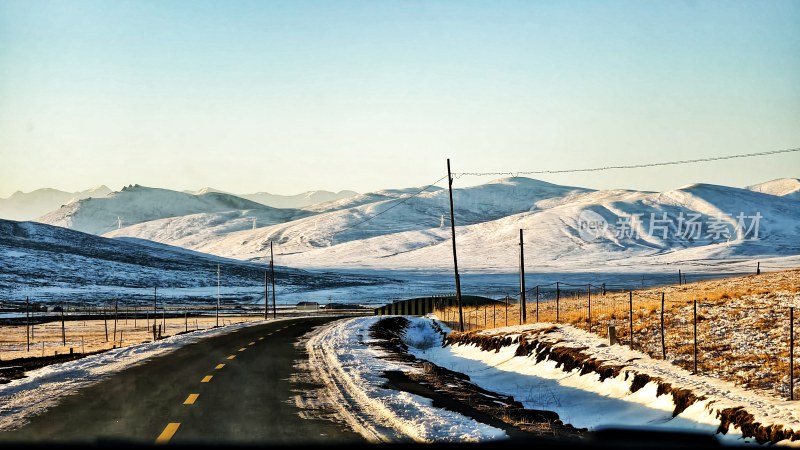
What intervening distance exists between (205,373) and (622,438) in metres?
16.5

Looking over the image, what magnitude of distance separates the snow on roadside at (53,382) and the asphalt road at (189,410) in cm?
34

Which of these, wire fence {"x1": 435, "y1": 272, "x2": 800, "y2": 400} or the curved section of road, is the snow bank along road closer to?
the curved section of road

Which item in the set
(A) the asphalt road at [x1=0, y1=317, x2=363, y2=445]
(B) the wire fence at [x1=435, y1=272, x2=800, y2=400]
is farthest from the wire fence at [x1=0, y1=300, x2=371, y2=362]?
(B) the wire fence at [x1=435, y1=272, x2=800, y2=400]

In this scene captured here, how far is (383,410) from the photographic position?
534 inches

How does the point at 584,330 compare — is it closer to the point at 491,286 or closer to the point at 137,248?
the point at 491,286

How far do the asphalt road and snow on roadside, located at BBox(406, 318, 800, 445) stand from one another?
18.3ft

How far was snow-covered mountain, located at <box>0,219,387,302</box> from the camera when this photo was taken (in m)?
130

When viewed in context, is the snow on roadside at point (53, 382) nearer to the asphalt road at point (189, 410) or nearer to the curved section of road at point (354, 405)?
the asphalt road at point (189, 410)

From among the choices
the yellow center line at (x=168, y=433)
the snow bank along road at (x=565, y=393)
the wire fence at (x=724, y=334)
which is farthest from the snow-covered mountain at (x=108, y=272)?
the yellow center line at (x=168, y=433)

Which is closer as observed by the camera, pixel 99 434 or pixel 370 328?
pixel 99 434

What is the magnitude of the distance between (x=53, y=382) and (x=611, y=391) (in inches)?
486

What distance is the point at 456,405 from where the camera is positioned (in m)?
15.0

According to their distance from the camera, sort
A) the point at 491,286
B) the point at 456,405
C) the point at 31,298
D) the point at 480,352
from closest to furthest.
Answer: the point at 456,405, the point at 480,352, the point at 31,298, the point at 491,286

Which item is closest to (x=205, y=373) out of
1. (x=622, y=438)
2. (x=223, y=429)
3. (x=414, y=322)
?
(x=223, y=429)
